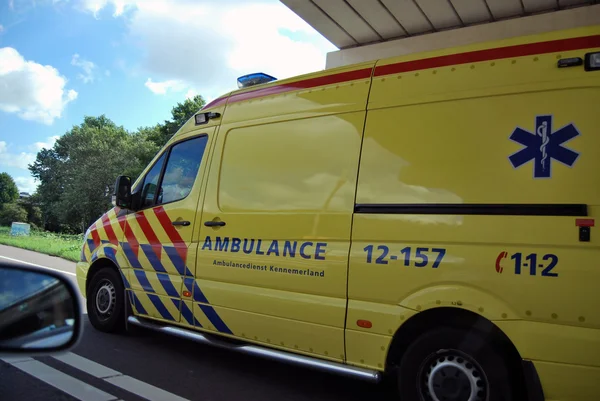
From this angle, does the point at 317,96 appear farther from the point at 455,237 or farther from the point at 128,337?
the point at 128,337

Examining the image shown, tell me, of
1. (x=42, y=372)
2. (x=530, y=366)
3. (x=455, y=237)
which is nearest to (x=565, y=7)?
(x=455, y=237)

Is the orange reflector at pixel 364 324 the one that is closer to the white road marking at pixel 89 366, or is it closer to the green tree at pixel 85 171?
the white road marking at pixel 89 366

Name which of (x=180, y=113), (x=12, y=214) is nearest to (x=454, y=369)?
(x=180, y=113)

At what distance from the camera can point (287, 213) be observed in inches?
141

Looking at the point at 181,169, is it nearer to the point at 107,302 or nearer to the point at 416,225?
the point at 107,302

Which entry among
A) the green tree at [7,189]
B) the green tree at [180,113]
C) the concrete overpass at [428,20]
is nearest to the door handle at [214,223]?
the concrete overpass at [428,20]

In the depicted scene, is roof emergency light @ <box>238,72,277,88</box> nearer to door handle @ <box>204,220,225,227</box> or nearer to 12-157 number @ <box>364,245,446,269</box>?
door handle @ <box>204,220,225,227</box>

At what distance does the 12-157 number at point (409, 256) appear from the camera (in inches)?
111

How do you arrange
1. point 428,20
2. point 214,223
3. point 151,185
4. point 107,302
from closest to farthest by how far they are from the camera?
point 214,223 → point 151,185 → point 107,302 → point 428,20

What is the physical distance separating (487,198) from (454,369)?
41.8 inches

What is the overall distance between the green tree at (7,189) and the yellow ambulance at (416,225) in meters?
73.7

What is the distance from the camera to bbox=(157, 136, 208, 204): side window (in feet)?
14.9

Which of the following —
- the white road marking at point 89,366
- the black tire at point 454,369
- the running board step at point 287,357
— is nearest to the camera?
the black tire at point 454,369

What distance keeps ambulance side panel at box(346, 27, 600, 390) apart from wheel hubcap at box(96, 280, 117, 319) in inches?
124
